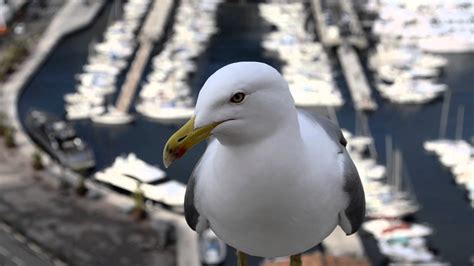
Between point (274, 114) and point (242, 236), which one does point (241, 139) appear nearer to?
point (274, 114)

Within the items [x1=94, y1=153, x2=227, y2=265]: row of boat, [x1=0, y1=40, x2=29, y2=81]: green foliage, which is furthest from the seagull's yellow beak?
[x1=0, y1=40, x2=29, y2=81]: green foliage

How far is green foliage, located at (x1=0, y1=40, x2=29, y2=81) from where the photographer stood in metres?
43.4

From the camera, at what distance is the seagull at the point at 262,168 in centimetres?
514

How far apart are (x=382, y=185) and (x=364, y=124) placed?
6.84 metres

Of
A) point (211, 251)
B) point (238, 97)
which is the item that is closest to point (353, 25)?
point (211, 251)

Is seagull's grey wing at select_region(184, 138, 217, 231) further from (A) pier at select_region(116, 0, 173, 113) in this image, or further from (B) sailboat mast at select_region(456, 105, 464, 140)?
A: (A) pier at select_region(116, 0, 173, 113)

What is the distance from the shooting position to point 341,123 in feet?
123

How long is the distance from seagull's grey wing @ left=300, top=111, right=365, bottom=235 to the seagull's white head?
1.09 m

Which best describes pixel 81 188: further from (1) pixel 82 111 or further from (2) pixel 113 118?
(1) pixel 82 111

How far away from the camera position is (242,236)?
5.78 m

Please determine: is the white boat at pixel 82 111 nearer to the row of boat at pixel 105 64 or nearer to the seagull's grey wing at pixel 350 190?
the row of boat at pixel 105 64

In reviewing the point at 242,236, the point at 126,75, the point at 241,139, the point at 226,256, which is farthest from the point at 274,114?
the point at 126,75

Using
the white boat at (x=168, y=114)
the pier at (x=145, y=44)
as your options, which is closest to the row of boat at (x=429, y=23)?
the pier at (x=145, y=44)

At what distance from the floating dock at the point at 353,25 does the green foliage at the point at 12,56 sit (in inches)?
744
